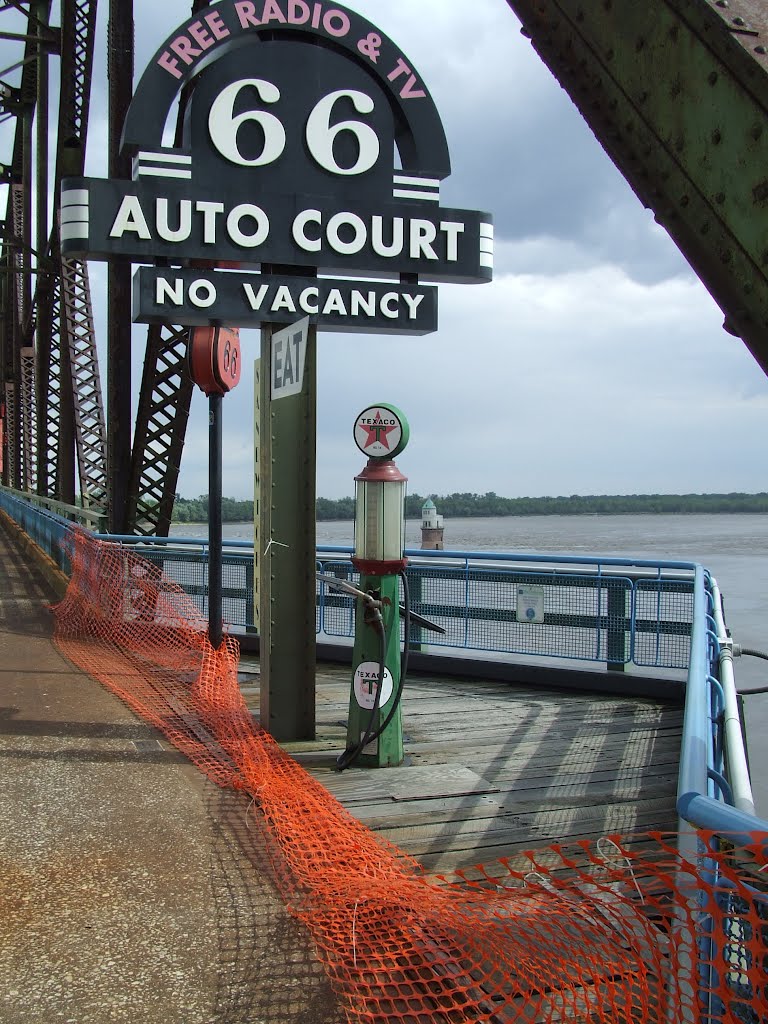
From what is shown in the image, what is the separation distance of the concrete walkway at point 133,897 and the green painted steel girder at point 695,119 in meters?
2.68

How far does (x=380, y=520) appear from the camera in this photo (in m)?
5.74

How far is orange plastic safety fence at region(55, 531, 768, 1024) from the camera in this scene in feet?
6.47

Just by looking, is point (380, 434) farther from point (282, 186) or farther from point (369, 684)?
point (282, 186)

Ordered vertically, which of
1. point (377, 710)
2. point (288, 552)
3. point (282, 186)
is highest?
point (282, 186)

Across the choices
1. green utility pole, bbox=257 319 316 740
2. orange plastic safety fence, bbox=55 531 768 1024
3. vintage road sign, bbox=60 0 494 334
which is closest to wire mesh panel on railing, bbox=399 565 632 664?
green utility pole, bbox=257 319 316 740

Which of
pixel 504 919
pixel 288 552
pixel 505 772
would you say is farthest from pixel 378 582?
pixel 504 919

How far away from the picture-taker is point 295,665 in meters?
6.41

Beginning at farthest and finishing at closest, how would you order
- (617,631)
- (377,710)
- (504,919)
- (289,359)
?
(617,631) < (289,359) < (377,710) < (504,919)

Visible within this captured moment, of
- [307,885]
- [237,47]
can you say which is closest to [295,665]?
[307,885]

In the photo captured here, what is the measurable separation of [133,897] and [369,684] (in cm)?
219

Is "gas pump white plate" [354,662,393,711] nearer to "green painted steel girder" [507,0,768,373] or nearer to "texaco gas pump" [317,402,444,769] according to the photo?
"texaco gas pump" [317,402,444,769]

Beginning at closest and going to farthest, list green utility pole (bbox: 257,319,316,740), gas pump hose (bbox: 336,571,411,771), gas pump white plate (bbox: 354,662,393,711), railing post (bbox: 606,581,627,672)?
gas pump hose (bbox: 336,571,411,771) < gas pump white plate (bbox: 354,662,393,711) < green utility pole (bbox: 257,319,316,740) < railing post (bbox: 606,581,627,672)

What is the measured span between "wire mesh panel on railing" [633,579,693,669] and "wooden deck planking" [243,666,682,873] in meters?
0.64

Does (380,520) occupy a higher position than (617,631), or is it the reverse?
(380,520)
